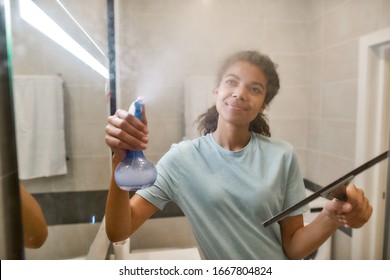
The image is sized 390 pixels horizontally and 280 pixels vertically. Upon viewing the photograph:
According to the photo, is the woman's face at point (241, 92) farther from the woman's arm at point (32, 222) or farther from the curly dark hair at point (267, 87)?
the woman's arm at point (32, 222)

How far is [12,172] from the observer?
65 cm

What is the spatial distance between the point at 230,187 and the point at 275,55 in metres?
0.31

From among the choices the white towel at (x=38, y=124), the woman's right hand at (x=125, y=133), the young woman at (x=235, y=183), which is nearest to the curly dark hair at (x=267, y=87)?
the young woman at (x=235, y=183)

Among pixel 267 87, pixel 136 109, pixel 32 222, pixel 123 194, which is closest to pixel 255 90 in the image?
pixel 267 87

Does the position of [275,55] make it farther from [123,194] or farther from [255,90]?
[123,194]

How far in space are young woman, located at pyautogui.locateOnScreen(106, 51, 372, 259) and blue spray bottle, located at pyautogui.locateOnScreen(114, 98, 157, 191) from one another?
0.8 inches

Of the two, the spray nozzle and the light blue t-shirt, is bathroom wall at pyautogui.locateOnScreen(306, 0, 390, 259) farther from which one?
the spray nozzle

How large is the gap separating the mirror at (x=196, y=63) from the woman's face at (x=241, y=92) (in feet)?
0.10

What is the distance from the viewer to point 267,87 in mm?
627

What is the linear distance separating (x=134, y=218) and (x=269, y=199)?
31 cm

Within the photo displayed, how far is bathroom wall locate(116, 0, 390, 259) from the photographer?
62 cm

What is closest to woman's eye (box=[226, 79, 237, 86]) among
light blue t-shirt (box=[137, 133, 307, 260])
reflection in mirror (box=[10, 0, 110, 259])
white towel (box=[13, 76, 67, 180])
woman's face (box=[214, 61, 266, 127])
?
woman's face (box=[214, 61, 266, 127])

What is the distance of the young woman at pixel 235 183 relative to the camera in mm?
625
